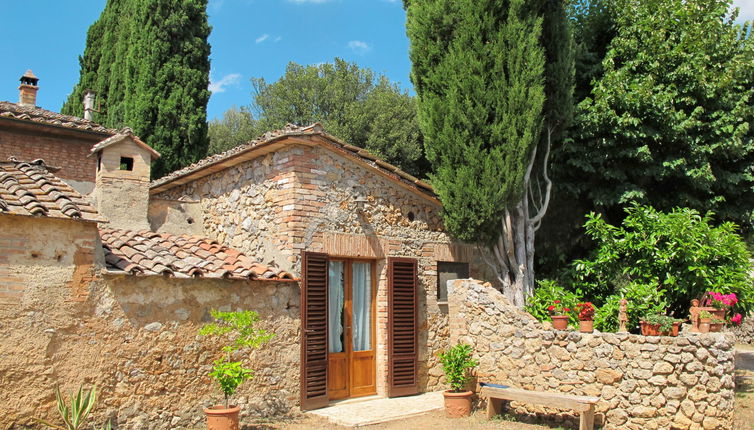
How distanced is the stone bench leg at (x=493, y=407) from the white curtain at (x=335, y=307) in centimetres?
245

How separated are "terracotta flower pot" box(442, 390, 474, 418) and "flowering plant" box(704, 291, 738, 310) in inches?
157

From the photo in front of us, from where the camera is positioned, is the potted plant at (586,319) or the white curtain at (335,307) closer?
the potted plant at (586,319)

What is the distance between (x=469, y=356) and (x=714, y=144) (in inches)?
255

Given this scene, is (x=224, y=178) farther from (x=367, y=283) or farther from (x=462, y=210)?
(x=462, y=210)

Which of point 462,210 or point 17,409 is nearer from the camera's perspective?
point 17,409

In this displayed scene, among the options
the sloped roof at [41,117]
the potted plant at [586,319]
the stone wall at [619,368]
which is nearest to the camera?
the stone wall at [619,368]

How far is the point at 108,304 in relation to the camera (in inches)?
278

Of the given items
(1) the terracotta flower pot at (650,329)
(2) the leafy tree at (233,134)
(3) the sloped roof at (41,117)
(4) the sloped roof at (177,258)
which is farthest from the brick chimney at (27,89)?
(1) the terracotta flower pot at (650,329)

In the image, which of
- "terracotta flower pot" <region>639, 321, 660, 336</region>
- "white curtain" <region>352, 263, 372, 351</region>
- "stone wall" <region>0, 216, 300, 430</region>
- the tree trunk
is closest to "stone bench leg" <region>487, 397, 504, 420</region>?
the tree trunk

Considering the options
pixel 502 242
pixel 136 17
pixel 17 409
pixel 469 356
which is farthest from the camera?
pixel 136 17

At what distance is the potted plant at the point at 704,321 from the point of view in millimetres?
8422

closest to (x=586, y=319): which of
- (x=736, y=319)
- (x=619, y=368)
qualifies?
(x=619, y=368)

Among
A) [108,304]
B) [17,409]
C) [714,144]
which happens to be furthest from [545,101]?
[17,409]

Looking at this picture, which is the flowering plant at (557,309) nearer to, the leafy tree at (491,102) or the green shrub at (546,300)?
the green shrub at (546,300)
